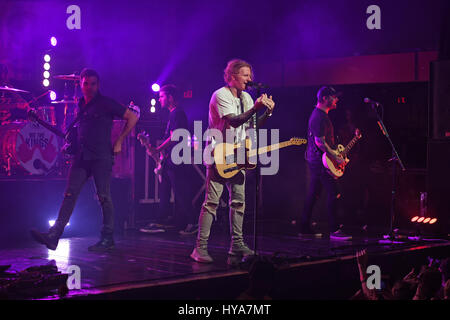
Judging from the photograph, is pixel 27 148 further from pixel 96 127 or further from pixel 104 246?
pixel 104 246

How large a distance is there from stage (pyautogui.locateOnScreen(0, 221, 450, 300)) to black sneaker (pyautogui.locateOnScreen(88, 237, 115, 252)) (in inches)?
4.2

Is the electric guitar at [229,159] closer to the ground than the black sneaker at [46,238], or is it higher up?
higher up

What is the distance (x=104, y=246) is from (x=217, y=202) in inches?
62.0

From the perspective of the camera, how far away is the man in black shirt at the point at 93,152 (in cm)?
671

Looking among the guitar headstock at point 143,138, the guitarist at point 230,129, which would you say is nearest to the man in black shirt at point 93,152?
the guitarist at point 230,129

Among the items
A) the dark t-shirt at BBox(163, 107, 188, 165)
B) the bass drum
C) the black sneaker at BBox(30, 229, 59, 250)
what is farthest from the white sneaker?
the bass drum

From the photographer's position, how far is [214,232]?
8.84 m

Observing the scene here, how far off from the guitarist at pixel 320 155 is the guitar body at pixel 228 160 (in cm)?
259

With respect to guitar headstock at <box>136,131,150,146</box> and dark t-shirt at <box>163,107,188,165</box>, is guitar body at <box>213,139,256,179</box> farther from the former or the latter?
guitar headstock at <box>136,131,150,146</box>

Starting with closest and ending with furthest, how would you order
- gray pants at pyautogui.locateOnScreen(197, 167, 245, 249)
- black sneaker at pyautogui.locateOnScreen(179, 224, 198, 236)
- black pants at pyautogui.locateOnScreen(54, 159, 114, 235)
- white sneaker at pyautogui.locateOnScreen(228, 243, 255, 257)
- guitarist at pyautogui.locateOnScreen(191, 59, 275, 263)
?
guitarist at pyautogui.locateOnScreen(191, 59, 275, 263), gray pants at pyautogui.locateOnScreen(197, 167, 245, 249), white sneaker at pyautogui.locateOnScreen(228, 243, 255, 257), black pants at pyautogui.locateOnScreen(54, 159, 114, 235), black sneaker at pyautogui.locateOnScreen(179, 224, 198, 236)

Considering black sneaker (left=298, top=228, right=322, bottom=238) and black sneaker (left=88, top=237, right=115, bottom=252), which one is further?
black sneaker (left=298, top=228, right=322, bottom=238)

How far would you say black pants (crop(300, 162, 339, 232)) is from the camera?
27.7ft

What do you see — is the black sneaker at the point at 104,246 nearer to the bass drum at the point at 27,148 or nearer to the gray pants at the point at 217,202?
the gray pants at the point at 217,202
